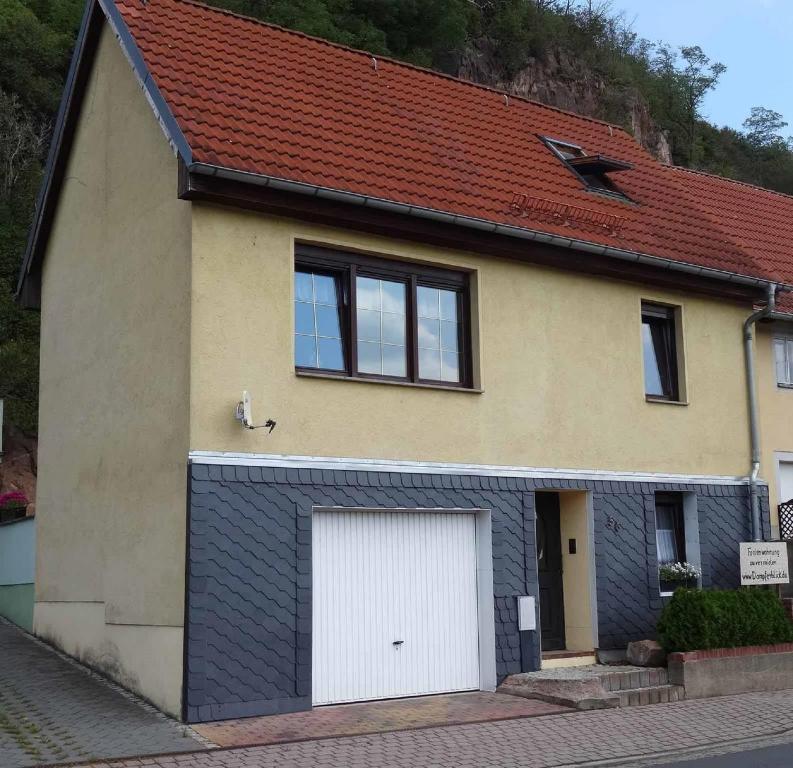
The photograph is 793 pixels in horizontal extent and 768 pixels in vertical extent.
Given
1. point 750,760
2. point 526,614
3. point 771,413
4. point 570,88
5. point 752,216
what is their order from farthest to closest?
point 570,88 < point 752,216 < point 771,413 < point 526,614 < point 750,760

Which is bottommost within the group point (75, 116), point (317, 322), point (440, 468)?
point (440, 468)

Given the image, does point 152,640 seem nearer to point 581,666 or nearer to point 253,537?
point 253,537

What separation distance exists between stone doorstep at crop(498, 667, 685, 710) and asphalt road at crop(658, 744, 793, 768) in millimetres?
2134

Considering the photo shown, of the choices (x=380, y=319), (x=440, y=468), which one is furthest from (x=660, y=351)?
(x=380, y=319)

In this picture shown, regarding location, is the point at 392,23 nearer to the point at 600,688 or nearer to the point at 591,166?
the point at 591,166

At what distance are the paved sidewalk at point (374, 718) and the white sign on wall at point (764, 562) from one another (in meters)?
3.87

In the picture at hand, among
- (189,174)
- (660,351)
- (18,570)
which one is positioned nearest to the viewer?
(189,174)

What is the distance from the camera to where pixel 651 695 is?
41.9 feet

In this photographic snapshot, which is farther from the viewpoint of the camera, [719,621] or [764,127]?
[764,127]

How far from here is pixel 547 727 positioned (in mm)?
11188

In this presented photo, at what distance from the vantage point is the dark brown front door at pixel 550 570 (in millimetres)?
14430

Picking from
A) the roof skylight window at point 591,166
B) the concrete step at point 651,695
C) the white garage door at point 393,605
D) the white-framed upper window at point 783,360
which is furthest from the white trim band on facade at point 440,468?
the roof skylight window at point 591,166

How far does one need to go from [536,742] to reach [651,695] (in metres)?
2.77

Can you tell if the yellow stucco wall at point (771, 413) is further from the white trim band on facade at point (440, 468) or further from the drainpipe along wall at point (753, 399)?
the white trim band on facade at point (440, 468)
